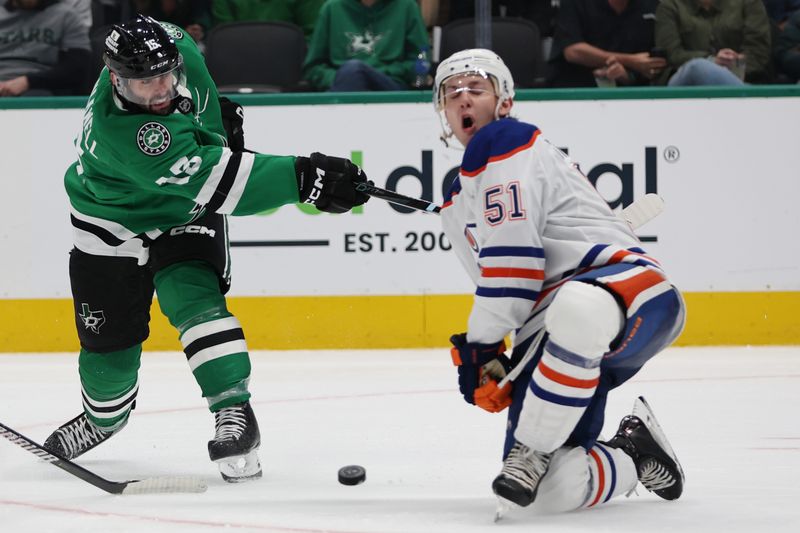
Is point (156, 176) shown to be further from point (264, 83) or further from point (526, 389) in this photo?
point (264, 83)

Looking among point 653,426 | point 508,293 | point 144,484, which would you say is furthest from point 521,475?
point 144,484

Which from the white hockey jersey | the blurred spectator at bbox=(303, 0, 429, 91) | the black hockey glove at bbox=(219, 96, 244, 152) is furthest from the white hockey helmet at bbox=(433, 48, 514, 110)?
the blurred spectator at bbox=(303, 0, 429, 91)

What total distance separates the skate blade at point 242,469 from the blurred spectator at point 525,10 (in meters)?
2.97

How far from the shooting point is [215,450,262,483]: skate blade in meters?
2.66

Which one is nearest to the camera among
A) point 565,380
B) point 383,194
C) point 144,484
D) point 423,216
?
point 565,380

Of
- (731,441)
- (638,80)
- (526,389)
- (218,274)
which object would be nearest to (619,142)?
(638,80)

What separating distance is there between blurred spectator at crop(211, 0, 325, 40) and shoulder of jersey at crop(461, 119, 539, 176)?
3.35 m

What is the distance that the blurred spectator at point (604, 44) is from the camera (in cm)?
515

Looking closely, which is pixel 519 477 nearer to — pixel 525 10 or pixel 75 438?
pixel 75 438

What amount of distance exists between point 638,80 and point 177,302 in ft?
9.69

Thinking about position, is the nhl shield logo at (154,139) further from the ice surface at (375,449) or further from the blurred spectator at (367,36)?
the blurred spectator at (367,36)

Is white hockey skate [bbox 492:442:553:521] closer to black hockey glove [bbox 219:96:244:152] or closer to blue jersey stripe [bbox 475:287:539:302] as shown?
blue jersey stripe [bbox 475:287:539:302]

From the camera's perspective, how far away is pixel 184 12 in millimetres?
5469

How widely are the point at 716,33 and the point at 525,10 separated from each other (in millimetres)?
811
